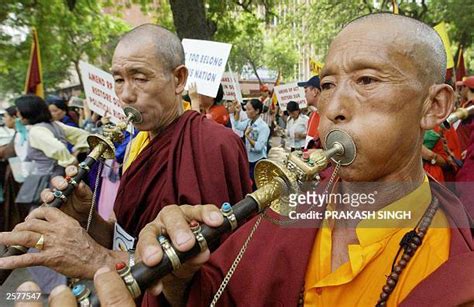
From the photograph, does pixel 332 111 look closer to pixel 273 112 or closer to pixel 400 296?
pixel 400 296

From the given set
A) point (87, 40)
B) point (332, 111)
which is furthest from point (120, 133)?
point (87, 40)

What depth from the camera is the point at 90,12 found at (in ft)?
42.3

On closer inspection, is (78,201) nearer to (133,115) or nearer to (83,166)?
(83,166)

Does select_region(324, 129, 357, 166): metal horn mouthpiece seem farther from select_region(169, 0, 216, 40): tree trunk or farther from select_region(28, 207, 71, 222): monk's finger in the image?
select_region(169, 0, 216, 40): tree trunk

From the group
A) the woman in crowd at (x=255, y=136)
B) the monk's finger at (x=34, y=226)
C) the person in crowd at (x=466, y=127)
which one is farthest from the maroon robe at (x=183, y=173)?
the woman in crowd at (x=255, y=136)

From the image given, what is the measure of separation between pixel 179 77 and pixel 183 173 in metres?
0.68

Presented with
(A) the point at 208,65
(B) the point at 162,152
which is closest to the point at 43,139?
(A) the point at 208,65

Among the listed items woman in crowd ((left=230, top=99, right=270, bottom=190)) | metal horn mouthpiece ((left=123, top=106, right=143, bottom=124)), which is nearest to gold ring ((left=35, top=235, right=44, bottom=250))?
metal horn mouthpiece ((left=123, top=106, right=143, bottom=124))

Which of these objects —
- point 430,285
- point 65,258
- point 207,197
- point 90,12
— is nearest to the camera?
point 430,285

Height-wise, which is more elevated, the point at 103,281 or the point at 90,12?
the point at 103,281

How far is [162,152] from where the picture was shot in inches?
96.0

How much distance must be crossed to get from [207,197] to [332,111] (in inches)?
42.6

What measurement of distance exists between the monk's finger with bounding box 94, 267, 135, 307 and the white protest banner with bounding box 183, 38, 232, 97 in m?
3.67

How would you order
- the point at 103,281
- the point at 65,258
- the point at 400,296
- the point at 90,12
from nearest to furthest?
the point at 103,281
the point at 400,296
the point at 65,258
the point at 90,12
